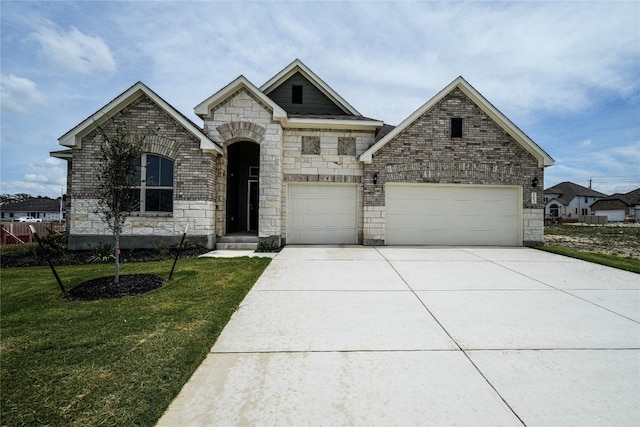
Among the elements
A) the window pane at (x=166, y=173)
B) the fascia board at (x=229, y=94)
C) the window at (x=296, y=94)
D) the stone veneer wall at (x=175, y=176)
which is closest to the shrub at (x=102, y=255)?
the stone veneer wall at (x=175, y=176)

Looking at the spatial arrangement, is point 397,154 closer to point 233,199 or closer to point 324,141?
point 324,141

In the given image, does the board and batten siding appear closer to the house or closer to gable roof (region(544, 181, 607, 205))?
the house

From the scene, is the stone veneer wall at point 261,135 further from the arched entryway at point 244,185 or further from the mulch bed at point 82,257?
the arched entryway at point 244,185

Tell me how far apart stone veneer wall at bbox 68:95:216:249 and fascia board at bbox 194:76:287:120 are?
106 centimetres

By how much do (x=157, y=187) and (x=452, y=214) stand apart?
1102 centimetres

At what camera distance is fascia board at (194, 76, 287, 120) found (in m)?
10.9

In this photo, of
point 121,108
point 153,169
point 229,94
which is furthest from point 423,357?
point 121,108

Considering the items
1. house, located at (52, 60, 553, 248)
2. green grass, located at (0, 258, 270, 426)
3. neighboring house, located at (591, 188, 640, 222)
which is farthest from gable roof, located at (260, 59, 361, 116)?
neighboring house, located at (591, 188, 640, 222)

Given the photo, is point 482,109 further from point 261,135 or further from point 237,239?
point 237,239

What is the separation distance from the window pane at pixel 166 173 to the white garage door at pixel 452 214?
26.0ft

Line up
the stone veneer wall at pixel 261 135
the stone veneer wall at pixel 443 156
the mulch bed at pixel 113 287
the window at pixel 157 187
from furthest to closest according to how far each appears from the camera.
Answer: the stone veneer wall at pixel 443 156, the stone veneer wall at pixel 261 135, the window at pixel 157 187, the mulch bed at pixel 113 287

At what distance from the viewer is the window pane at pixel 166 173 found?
10.7m

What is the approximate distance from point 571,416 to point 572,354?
4.05 ft

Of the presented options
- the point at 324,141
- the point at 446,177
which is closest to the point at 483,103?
the point at 446,177
